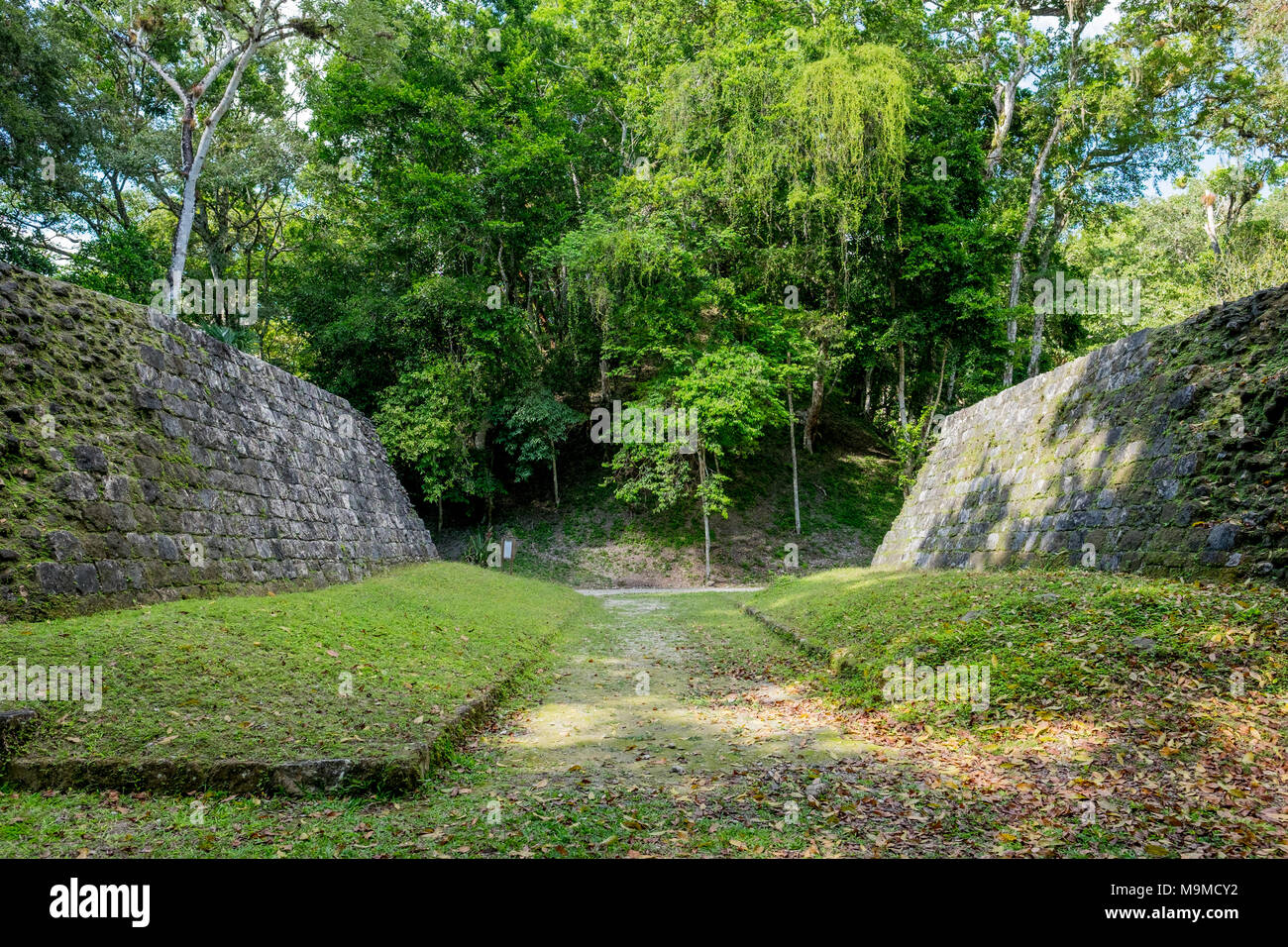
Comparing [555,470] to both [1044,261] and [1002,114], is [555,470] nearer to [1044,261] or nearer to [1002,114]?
[1044,261]

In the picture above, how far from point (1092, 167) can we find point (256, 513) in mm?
24701

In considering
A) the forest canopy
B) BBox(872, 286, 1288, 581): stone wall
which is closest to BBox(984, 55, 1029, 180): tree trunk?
the forest canopy

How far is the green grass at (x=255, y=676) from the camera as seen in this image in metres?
Answer: 3.71

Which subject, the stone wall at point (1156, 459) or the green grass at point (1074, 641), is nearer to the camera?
the green grass at point (1074, 641)

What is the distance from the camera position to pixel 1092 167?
20.8 metres

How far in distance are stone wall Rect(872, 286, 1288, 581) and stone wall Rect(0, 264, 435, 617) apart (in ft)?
30.8

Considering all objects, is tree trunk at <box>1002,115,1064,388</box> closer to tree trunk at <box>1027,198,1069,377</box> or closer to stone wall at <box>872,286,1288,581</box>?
tree trunk at <box>1027,198,1069,377</box>

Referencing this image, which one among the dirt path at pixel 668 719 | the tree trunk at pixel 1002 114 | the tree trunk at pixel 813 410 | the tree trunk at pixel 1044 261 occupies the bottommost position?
the dirt path at pixel 668 719

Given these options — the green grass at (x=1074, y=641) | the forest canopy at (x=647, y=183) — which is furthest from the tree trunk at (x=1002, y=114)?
the green grass at (x=1074, y=641)

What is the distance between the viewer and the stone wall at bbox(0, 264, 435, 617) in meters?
5.42

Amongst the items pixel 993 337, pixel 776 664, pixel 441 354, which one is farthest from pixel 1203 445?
pixel 441 354

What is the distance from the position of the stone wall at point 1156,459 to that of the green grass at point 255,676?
248 inches

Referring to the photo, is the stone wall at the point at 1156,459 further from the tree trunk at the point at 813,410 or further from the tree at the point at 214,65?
the tree at the point at 214,65

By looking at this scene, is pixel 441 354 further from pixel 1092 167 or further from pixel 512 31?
pixel 1092 167
